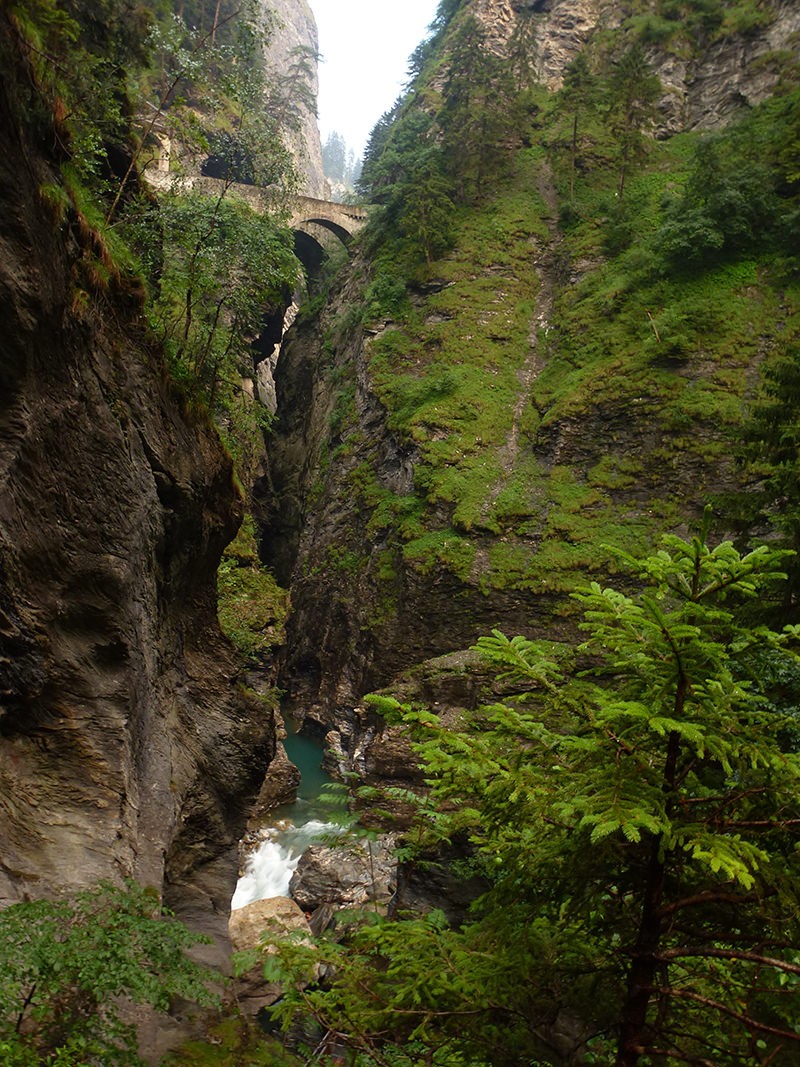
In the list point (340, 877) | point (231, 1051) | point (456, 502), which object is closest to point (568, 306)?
point (456, 502)

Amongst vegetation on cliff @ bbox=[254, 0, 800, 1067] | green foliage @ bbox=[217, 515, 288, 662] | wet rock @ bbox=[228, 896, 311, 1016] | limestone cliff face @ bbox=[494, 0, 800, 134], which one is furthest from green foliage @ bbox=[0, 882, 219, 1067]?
limestone cliff face @ bbox=[494, 0, 800, 134]

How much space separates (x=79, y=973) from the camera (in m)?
3.93

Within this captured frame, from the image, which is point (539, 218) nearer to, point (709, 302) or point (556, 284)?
point (556, 284)

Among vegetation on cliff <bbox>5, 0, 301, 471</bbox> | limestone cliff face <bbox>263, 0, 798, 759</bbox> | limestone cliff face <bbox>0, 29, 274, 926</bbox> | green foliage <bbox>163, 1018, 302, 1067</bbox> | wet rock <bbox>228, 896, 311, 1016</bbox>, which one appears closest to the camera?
limestone cliff face <bbox>0, 29, 274, 926</bbox>

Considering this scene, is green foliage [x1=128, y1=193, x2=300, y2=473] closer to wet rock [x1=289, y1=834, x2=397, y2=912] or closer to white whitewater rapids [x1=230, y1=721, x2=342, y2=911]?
white whitewater rapids [x1=230, y1=721, x2=342, y2=911]

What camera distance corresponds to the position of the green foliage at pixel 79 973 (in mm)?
3775

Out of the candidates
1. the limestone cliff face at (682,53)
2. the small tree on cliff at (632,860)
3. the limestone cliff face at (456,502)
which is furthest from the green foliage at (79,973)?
the limestone cliff face at (682,53)

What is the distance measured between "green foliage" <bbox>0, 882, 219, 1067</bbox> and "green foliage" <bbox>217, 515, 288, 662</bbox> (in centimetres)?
1668

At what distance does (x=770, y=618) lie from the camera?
977cm

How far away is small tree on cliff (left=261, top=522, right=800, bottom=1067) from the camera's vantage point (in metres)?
2.98

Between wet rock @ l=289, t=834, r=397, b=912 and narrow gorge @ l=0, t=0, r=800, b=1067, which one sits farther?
wet rock @ l=289, t=834, r=397, b=912

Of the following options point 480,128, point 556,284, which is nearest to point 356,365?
point 556,284

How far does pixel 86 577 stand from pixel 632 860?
632 centimetres

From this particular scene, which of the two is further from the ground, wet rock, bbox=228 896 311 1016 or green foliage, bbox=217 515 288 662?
green foliage, bbox=217 515 288 662
